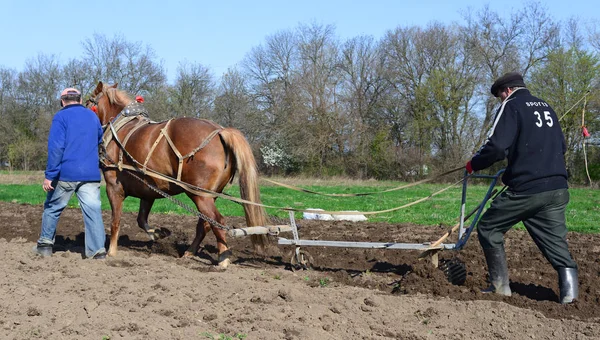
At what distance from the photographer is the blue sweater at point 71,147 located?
7086 millimetres

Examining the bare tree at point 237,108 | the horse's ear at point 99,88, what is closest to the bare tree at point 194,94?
the bare tree at point 237,108

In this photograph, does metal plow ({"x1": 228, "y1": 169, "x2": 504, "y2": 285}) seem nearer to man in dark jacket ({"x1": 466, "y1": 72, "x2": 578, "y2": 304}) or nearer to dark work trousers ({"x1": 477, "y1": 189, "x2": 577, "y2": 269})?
dark work trousers ({"x1": 477, "y1": 189, "x2": 577, "y2": 269})

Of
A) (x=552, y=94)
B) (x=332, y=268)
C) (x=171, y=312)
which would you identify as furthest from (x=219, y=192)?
(x=552, y=94)

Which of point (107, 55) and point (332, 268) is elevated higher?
point (107, 55)

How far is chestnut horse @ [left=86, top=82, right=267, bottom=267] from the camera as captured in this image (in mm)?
7098

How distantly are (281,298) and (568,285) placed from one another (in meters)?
2.56

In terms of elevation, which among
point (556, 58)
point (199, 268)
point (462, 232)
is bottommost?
point (199, 268)

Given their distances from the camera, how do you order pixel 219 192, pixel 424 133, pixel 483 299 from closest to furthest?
1. pixel 483 299
2. pixel 219 192
3. pixel 424 133

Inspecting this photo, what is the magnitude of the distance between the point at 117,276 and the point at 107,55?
140 ft

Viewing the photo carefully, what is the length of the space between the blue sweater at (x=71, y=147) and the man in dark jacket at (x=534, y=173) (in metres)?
4.61

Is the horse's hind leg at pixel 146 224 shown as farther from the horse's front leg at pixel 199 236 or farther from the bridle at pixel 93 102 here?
the bridle at pixel 93 102

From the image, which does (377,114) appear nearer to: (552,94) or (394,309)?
(552,94)

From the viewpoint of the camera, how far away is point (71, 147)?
7141 mm

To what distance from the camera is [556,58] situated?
33.6 metres
